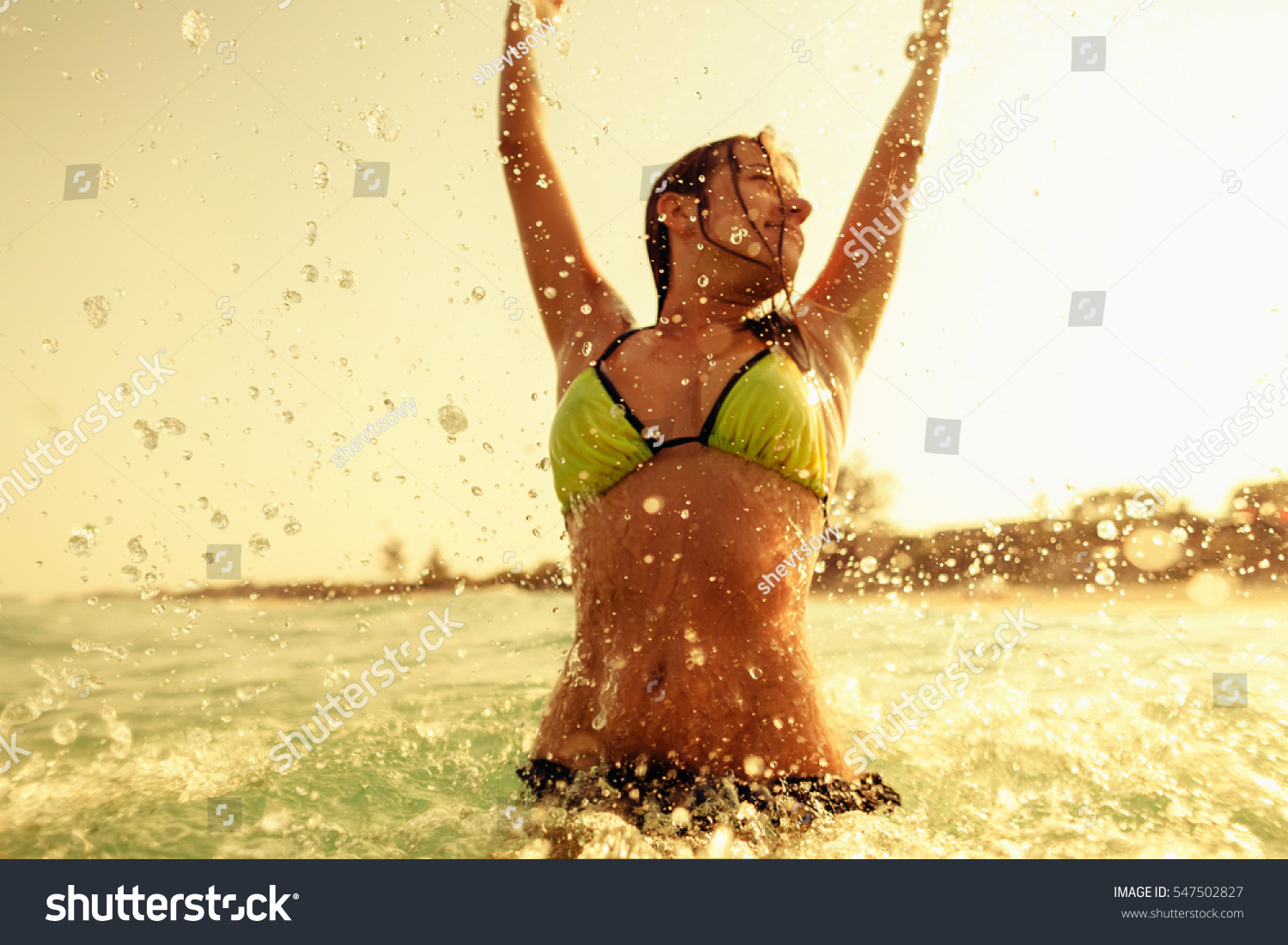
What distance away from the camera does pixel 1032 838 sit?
2309 mm

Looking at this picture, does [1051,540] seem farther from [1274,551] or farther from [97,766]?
[97,766]

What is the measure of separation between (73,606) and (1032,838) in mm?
4705

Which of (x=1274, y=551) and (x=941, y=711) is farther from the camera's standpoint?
(x=1274, y=551)

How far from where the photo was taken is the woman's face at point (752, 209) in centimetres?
232

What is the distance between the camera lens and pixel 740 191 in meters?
2.32

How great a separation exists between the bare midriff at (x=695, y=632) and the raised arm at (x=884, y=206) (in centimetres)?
81

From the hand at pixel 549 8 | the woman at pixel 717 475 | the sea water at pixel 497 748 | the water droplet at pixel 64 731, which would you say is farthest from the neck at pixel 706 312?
the water droplet at pixel 64 731

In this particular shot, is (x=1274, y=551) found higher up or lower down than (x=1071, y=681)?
Result: higher up

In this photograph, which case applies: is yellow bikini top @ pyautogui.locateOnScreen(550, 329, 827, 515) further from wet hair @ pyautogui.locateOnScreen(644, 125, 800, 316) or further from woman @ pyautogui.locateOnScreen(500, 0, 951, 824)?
wet hair @ pyautogui.locateOnScreen(644, 125, 800, 316)

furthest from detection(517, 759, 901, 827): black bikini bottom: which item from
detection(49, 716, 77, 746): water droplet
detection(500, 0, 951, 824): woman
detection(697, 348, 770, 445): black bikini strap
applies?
detection(49, 716, 77, 746): water droplet

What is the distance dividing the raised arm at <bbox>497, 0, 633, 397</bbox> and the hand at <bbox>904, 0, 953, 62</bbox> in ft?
4.46

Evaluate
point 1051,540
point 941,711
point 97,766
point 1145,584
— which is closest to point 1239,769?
point 941,711

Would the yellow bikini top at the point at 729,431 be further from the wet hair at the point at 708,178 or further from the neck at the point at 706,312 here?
the wet hair at the point at 708,178

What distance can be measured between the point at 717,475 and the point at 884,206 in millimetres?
1246
